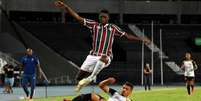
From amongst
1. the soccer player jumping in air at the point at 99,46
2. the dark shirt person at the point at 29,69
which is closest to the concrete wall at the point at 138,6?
the dark shirt person at the point at 29,69

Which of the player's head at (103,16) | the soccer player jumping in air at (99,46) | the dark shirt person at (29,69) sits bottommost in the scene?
the dark shirt person at (29,69)

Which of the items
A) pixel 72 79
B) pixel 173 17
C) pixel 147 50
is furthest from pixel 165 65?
pixel 173 17

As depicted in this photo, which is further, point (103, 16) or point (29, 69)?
point (29, 69)

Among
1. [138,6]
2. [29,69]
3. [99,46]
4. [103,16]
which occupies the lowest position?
[29,69]

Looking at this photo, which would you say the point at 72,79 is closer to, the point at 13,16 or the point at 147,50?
the point at 147,50

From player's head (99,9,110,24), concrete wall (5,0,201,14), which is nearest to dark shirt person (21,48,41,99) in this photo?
player's head (99,9,110,24)

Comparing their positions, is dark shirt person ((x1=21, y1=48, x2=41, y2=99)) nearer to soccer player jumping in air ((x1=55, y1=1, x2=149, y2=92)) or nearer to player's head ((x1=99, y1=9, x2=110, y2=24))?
soccer player jumping in air ((x1=55, y1=1, x2=149, y2=92))

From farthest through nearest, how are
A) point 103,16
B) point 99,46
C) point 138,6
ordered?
point 138,6, point 99,46, point 103,16

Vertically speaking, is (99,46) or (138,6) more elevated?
(99,46)

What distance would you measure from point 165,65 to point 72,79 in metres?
10.2

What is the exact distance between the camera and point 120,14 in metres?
A: 68.2

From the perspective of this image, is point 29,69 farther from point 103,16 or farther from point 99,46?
point 103,16

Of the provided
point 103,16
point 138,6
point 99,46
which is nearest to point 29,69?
point 99,46

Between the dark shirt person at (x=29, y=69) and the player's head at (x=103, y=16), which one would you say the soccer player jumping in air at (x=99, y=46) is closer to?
the player's head at (x=103, y=16)
